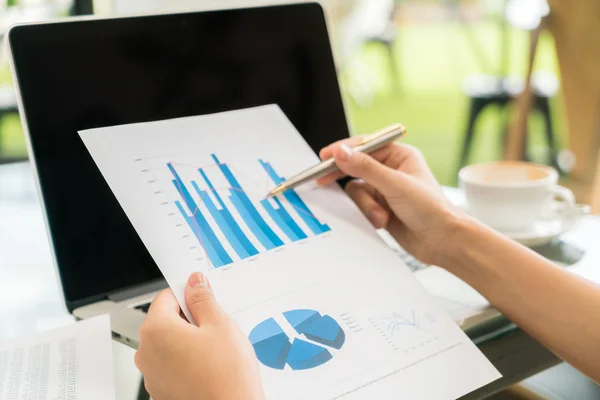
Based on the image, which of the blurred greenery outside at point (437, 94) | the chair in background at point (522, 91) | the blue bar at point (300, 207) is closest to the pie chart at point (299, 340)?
the blue bar at point (300, 207)

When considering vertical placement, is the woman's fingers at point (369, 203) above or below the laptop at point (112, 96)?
below

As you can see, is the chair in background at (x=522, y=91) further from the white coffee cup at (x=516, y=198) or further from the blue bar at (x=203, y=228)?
the blue bar at (x=203, y=228)

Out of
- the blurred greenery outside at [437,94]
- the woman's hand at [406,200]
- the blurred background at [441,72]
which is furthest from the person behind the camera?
the blurred greenery outside at [437,94]

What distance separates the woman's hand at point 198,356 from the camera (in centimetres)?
42

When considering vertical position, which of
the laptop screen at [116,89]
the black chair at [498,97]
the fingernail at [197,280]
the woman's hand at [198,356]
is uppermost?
the laptop screen at [116,89]

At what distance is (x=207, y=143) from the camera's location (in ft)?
2.02

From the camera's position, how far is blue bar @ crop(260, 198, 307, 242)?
0.58 meters

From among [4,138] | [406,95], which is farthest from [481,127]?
[4,138]

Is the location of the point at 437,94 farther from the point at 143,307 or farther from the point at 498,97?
the point at 143,307

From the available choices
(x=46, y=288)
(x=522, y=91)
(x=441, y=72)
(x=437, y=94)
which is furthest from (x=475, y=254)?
(x=441, y=72)

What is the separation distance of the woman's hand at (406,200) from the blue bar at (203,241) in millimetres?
175

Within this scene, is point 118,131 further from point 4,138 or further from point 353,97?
point 353,97

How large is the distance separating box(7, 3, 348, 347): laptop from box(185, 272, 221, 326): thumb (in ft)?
0.39

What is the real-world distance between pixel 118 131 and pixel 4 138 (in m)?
3.00
